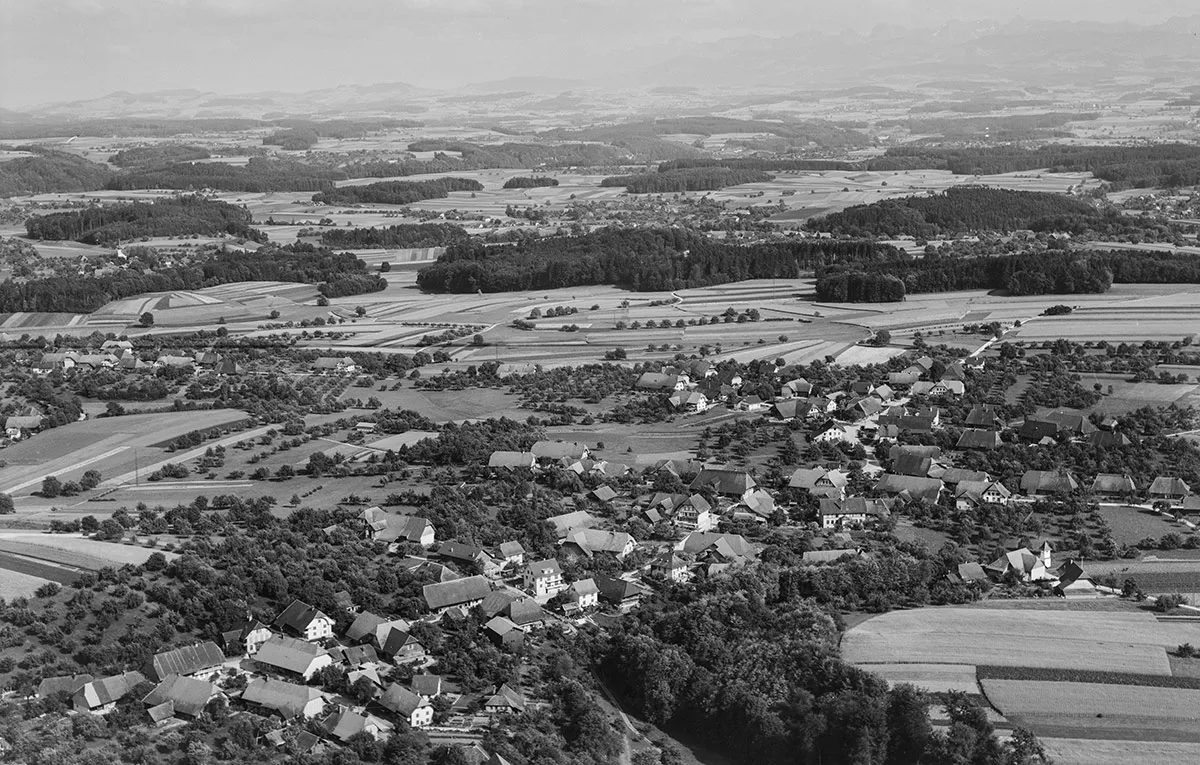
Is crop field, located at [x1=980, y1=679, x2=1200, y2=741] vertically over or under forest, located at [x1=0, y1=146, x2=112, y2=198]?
under

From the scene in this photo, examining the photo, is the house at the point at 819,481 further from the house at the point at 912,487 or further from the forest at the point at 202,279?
the forest at the point at 202,279

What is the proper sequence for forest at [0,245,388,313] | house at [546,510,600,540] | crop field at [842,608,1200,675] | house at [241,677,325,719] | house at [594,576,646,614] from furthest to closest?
forest at [0,245,388,313] → house at [546,510,600,540] → house at [594,576,646,614] → crop field at [842,608,1200,675] → house at [241,677,325,719]

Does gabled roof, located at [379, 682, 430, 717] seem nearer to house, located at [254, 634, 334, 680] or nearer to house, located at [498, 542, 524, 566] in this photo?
house, located at [254, 634, 334, 680]

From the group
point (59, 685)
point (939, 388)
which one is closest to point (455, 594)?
point (59, 685)

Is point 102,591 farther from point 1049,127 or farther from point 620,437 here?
point 1049,127

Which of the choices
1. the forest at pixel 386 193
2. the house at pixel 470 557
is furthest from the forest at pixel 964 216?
the house at pixel 470 557

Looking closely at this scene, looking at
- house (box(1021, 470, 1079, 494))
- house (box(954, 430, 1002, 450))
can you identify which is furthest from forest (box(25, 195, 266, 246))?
house (box(1021, 470, 1079, 494))
